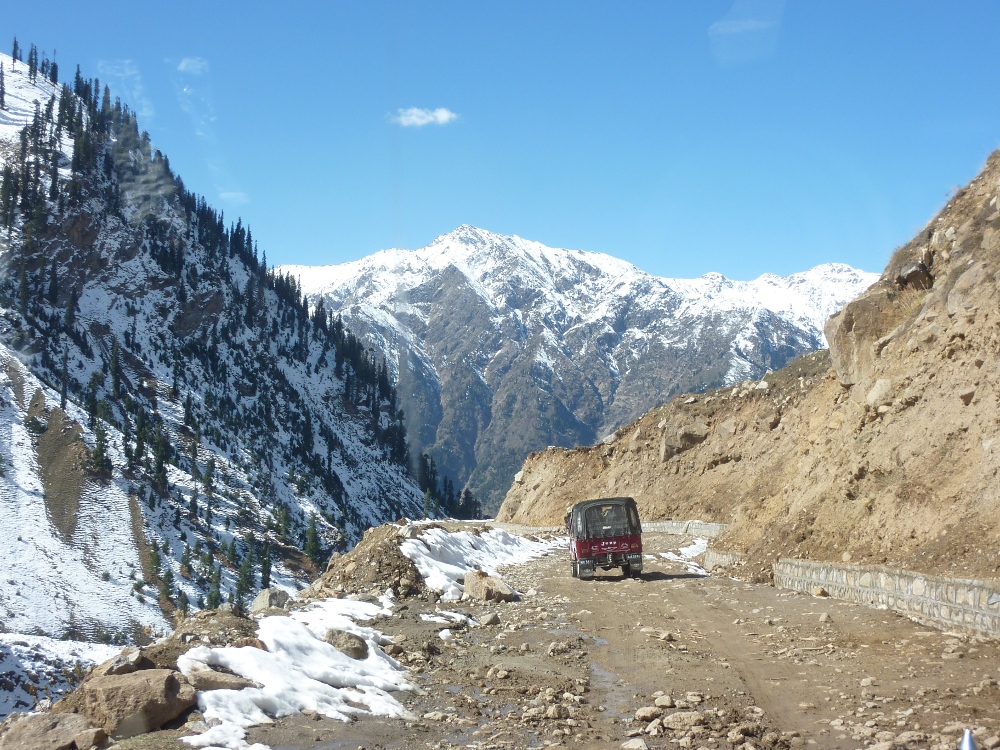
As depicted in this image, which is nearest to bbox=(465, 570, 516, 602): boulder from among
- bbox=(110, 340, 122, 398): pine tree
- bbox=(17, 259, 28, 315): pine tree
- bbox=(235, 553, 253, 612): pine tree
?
bbox=(235, 553, 253, 612): pine tree

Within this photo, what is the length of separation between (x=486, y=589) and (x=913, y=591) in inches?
326

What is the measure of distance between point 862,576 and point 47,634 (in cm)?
12810

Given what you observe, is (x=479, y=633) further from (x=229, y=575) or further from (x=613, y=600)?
(x=229, y=575)

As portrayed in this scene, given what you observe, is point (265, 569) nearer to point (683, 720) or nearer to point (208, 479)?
point (208, 479)

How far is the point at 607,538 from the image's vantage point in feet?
73.7

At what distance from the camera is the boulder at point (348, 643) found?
1094cm

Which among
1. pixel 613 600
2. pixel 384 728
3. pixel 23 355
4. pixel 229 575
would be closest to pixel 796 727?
pixel 384 728

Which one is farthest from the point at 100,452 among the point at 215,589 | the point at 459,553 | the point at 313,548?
the point at 459,553

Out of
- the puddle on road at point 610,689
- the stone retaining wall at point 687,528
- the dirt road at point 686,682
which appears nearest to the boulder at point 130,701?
the dirt road at point 686,682

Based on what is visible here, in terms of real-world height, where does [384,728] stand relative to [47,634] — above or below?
above

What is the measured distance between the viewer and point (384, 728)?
28.0 ft

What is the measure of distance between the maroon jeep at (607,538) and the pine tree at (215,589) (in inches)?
4531

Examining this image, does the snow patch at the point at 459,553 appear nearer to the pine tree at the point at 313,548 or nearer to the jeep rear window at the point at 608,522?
the jeep rear window at the point at 608,522

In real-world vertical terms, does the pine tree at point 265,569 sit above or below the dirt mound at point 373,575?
below
